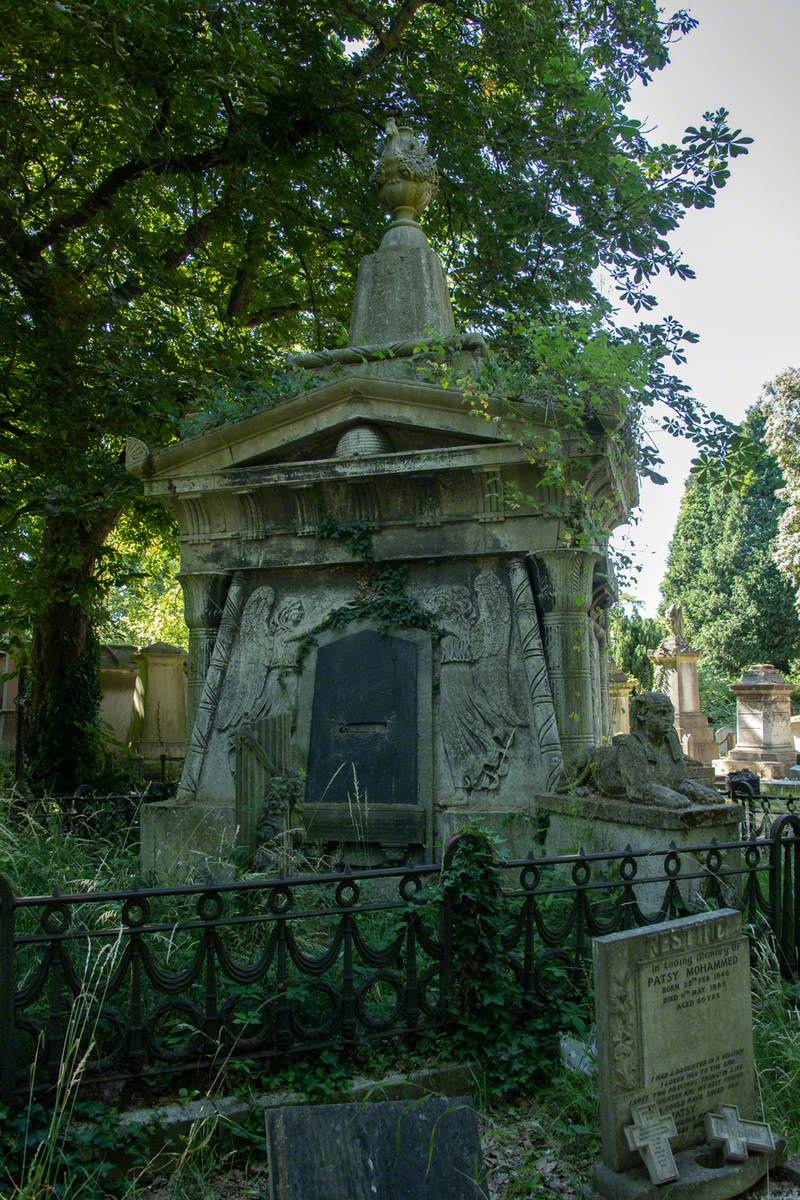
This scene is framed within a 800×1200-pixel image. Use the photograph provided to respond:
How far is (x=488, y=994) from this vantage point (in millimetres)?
4094

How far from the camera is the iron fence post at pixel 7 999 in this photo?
3.39 metres

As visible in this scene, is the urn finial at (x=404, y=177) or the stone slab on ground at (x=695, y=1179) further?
the urn finial at (x=404, y=177)

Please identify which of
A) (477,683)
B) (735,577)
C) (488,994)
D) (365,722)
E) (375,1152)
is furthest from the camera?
(735,577)

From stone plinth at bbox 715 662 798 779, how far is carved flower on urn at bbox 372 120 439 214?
16590 millimetres

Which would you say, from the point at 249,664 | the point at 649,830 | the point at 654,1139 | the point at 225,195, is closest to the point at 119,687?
the point at 225,195

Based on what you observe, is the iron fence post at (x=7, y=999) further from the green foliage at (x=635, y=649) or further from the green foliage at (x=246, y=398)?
the green foliage at (x=635, y=649)

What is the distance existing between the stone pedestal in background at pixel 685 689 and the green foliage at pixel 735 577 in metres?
9.65

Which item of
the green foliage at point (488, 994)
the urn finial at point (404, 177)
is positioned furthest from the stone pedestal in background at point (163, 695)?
the green foliage at point (488, 994)

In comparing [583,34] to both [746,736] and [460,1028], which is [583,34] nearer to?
[460,1028]

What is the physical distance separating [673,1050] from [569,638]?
3479mm

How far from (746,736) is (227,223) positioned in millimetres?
16954

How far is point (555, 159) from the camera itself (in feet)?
32.6

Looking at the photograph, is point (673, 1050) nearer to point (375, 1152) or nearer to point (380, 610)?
point (375, 1152)

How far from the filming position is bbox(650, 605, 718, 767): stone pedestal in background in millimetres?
25047
